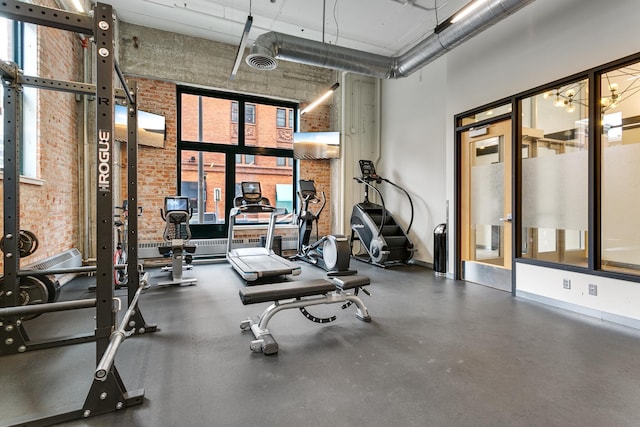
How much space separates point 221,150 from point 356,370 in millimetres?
6359

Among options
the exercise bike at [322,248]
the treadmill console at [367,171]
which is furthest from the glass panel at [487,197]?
the treadmill console at [367,171]

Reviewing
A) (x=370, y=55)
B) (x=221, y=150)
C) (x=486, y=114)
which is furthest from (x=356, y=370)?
(x=221, y=150)

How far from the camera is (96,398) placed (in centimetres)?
190

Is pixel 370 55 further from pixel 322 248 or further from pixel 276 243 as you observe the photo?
pixel 276 243

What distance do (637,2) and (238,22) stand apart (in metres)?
6.06

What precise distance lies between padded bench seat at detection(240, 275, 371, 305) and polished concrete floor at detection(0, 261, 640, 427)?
42cm

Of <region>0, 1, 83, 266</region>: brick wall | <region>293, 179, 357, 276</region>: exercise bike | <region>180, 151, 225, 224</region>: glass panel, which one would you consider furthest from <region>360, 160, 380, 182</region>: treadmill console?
<region>0, 1, 83, 266</region>: brick wall

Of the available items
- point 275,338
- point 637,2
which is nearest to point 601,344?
point 275,338

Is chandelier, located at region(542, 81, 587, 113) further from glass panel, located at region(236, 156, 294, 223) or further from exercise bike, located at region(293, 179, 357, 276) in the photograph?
glass panel, located at region(236, 156, 294, 223)

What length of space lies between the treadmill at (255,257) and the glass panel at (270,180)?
1564 millimetres

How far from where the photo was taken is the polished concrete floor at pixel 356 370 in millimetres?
1910

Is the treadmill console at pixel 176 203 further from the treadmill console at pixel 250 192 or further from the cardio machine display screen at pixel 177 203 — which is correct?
the treadmill console at pixel 250 192

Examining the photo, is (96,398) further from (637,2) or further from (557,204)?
(637,2)

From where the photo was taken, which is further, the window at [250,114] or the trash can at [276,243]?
the window at [250,114]
